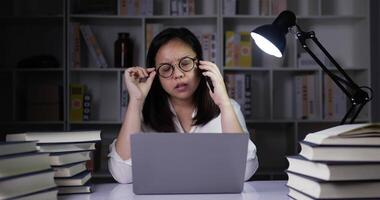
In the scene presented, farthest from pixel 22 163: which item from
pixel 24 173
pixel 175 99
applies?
pixel 175 99

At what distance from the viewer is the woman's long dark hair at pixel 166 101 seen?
190 centimetres

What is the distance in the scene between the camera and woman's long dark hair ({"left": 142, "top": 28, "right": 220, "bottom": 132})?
6.23 feet

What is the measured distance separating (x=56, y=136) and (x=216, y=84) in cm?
74

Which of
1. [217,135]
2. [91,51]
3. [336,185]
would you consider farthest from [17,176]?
[91,51]

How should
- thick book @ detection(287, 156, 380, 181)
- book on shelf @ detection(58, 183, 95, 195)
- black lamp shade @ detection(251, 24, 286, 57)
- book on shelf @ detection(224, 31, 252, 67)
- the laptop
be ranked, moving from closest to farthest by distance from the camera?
thick book @ detection(287, 156, 380, 181), the laptop, book on shelf @ detection(58, 183, 95, 195), black lamp shade @ detection(251, 24, 286, 57), book on shelf @ detection(224, 31, 252, 67)

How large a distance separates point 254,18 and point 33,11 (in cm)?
169

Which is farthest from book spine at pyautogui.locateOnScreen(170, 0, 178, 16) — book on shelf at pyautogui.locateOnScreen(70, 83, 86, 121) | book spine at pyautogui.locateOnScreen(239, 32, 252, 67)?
book on shelf at pyautogui.locateOnScreen(70, 83, 86, 121)

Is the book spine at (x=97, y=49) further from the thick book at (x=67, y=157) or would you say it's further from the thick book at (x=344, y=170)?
the thick book at (x=344, y=170)

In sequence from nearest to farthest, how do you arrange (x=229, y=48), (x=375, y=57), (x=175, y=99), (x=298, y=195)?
(x=298, y=195)
(x=175, y=99)
(x=229, y=48)
(x=375, y=57)

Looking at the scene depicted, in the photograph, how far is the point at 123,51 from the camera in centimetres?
319

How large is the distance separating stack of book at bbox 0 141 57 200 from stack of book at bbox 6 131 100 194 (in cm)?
9

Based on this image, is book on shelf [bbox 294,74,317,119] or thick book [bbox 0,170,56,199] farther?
book on shelf [bbox 294,74,317,119]

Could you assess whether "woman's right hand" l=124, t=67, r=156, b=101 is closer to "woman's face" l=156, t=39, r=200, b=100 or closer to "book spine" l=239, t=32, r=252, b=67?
"woman's face" l=156, t=39, r=200, b=100

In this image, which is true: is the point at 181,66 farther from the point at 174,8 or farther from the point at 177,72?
the point at 174,8
